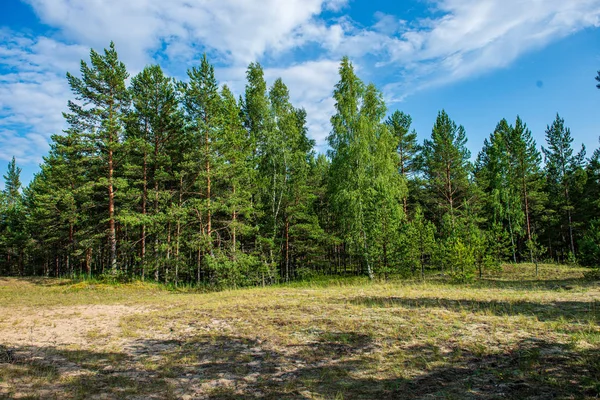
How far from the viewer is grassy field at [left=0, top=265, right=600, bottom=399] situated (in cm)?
459

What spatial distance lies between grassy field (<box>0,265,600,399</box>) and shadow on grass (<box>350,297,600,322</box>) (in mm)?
48

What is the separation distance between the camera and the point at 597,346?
566cm

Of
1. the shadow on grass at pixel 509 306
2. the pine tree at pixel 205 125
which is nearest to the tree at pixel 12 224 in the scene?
the pine tree at pixel 205 125

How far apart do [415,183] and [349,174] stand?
1384 cm

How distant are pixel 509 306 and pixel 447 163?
23.8 meters

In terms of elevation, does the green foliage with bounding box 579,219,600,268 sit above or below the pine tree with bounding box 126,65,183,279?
below

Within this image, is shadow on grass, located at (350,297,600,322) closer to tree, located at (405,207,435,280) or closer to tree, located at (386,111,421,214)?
tree, located at (405,207,435,280)

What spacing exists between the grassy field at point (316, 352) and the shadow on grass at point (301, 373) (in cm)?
2

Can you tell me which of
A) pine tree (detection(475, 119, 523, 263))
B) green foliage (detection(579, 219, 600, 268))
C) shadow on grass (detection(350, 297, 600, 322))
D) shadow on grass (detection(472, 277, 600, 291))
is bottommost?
shadow on grass (detection(472, 277, 600, 291))

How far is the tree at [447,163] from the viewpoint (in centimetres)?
3095

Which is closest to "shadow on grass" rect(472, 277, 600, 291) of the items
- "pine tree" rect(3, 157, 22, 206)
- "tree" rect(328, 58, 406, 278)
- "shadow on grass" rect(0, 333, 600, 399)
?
"tree" rect(328, 58, 406, 278)

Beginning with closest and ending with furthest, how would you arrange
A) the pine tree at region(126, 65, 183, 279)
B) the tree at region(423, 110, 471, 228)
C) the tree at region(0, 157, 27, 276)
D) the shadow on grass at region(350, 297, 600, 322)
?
the shadow on grass at region(350, 297, 600, 322)
the pine tree at region(126, 65, 183, 279)
the tree at region(423, 110, 471, 228)
the tree at region(0, 157, 27, 276)

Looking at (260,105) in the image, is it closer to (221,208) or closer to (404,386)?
(221,208)

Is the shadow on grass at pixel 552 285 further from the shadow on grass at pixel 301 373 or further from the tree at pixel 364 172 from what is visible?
the shadow on grass at pixel 301 373
